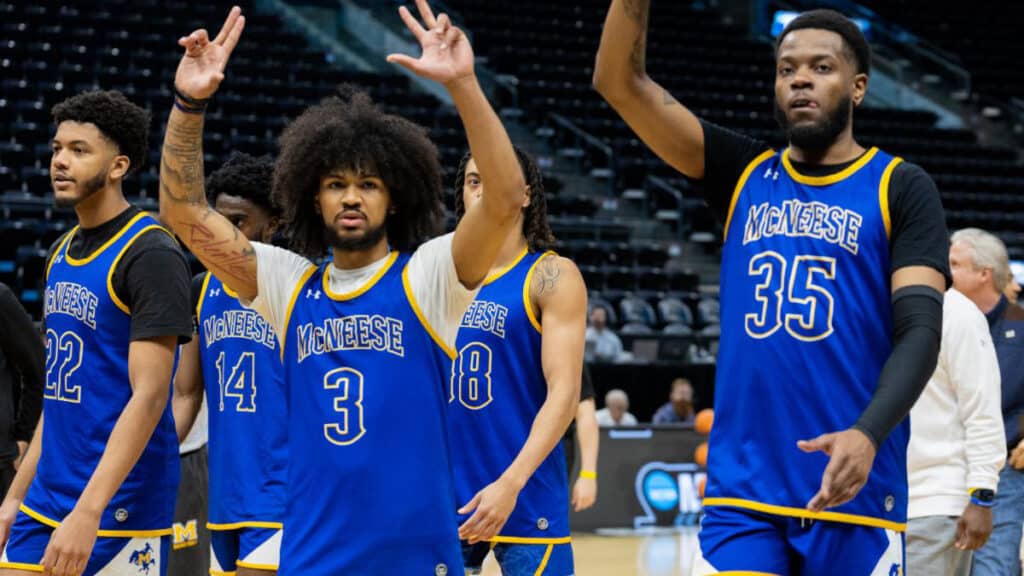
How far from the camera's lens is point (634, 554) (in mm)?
11047

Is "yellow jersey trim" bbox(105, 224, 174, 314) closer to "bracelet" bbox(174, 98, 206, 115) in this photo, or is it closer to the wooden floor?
"bracelet" bbox(174, 98, 206, 115)

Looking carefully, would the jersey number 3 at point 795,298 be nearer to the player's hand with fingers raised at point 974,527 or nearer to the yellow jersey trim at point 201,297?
the player's hand with fingers raised at point 974,527

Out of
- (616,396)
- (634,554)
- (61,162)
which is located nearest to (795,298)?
(61,162)

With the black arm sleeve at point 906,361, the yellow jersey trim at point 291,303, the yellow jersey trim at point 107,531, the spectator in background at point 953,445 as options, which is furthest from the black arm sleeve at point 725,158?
the yellow jersey trim at point 107,531

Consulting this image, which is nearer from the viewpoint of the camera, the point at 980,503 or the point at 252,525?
the point at 252,525

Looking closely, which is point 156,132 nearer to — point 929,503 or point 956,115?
point 929,503

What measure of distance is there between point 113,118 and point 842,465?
2722 mm

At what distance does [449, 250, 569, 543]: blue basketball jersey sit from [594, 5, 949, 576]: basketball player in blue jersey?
1.13m

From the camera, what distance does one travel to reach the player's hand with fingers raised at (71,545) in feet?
13.0

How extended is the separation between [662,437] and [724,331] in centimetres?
947

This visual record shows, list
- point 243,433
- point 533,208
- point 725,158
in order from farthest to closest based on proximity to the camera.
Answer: point 533,208 < point 243,433 < point 725,158

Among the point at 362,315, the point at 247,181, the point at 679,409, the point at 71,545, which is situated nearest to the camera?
the point at 362,315

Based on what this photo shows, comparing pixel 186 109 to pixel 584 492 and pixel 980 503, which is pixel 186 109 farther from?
pixel 980 503

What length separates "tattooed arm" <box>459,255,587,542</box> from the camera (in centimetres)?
416
